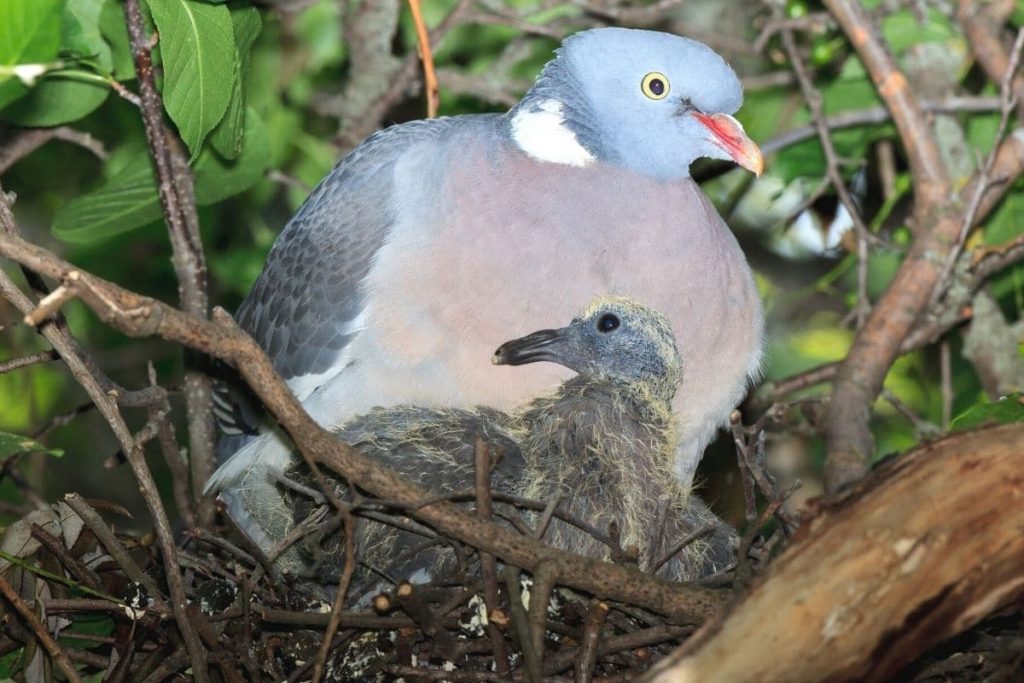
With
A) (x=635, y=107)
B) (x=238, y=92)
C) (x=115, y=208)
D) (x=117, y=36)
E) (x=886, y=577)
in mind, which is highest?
(x=117, y=36)

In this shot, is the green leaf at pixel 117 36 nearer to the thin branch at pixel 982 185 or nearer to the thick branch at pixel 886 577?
the thick branch at pixel 886 577

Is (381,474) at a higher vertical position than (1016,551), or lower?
higher

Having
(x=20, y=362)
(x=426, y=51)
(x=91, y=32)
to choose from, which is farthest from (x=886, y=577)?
(x=91, y=32)

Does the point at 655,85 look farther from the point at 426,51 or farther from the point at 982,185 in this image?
the point at 982,185

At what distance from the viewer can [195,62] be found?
245 cm

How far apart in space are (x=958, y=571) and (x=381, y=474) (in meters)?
0.81

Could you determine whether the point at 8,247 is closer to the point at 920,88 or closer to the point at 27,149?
the point at 27,149

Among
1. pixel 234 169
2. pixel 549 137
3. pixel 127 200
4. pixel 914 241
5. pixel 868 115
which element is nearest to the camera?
pixel 549 137

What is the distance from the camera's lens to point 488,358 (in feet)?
8.34

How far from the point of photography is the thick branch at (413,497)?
1.73 meters

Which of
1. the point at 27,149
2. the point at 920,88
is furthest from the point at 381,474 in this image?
the point at 920,88

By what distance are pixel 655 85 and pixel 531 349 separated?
58 centimetres

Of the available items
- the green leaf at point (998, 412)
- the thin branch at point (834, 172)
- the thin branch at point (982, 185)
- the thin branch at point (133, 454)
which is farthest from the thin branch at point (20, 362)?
the thin branch at point (982, 185)

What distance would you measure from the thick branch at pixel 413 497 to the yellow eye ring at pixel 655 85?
3.35 feet
